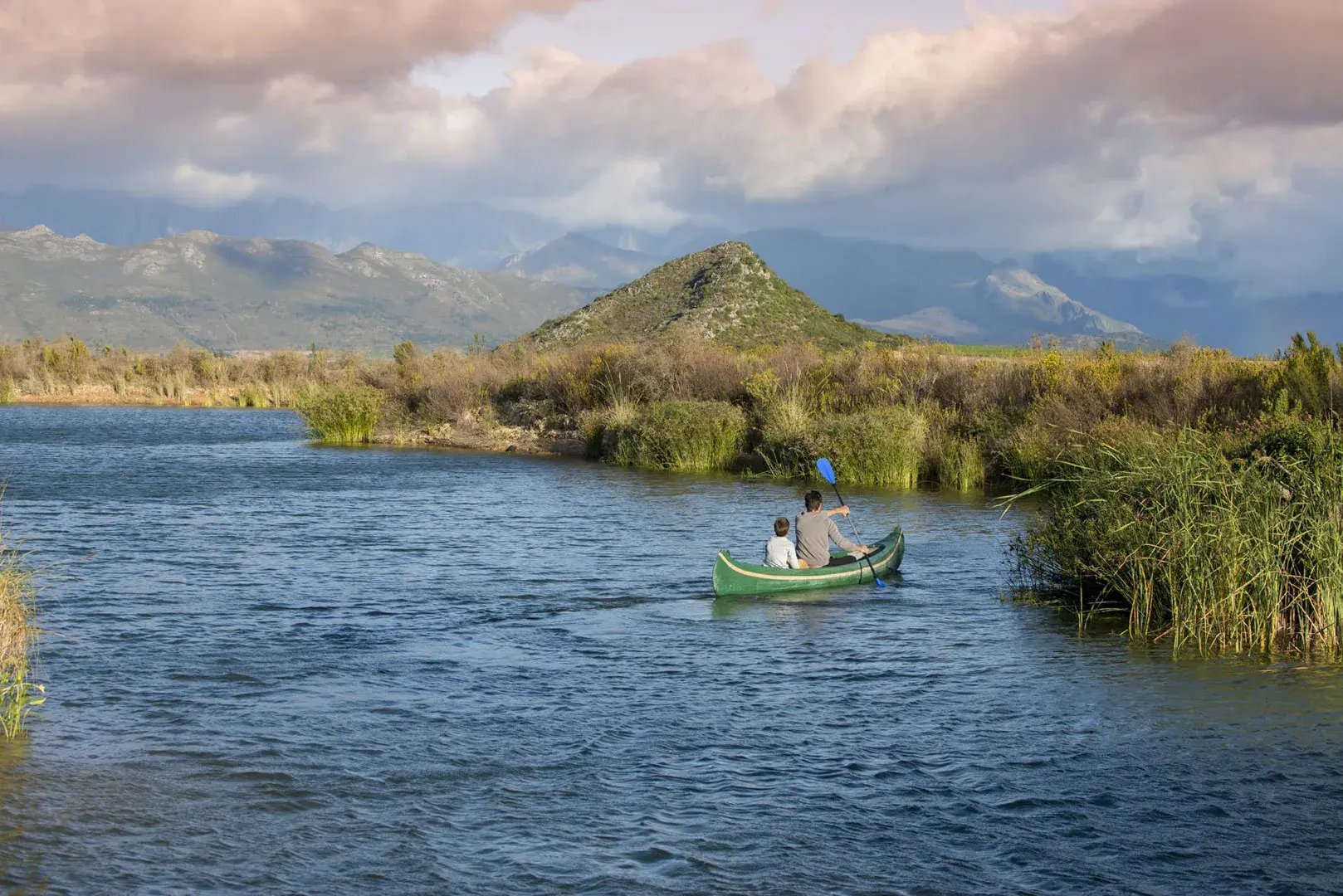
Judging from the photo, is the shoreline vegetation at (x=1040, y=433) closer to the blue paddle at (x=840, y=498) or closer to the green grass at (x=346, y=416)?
the green grass at (x=346, y=416)

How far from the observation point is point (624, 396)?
43.4 metres

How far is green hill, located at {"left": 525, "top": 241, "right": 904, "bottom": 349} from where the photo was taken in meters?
78.8

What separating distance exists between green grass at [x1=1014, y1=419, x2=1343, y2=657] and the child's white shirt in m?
4.20

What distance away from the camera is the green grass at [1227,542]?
14.3 meters

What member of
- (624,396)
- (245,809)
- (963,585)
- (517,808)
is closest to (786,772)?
(517,808)

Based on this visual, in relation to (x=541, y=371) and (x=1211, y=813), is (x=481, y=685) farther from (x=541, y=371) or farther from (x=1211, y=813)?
(x=541, y=371)

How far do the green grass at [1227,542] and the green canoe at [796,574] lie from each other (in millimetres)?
3511

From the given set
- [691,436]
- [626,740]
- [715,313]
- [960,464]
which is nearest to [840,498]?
[626,740]

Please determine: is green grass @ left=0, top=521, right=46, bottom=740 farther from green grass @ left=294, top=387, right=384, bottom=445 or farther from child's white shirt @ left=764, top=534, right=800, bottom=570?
green grass @ left=294, top=387, right=384, bottom=445

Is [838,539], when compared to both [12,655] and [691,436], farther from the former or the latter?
[691,436]

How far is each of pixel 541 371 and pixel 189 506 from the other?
23.1 meters

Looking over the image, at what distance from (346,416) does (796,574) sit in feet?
111

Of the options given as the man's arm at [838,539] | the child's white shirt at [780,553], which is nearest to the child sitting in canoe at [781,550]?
the child's white shirt at [780,553]

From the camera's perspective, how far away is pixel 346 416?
4925 cm
